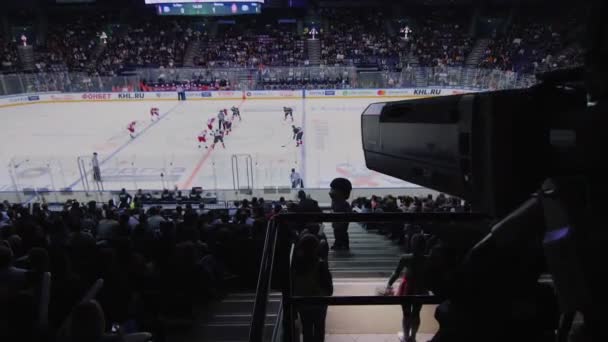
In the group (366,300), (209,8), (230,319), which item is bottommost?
(230,319)

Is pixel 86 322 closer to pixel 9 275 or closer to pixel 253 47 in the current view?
pixel 9 275

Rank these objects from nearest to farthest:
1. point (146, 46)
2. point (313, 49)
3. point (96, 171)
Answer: point (96, 171)
point (313, 49)
point (146, 46)

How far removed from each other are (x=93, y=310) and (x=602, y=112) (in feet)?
8.58

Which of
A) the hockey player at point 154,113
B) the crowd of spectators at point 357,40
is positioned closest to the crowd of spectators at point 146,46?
the crowd of spectators at point 357,40

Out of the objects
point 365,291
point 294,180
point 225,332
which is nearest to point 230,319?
point 225,332

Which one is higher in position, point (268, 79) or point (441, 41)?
point (441, 41)

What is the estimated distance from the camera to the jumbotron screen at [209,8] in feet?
115

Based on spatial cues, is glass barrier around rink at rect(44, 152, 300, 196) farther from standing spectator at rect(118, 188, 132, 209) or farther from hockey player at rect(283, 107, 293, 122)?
hockey player at rect(283, 107, 293, 122)

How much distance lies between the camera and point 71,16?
38.8 meters

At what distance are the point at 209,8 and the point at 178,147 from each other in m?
21.5

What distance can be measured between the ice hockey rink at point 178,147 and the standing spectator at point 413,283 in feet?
29.1

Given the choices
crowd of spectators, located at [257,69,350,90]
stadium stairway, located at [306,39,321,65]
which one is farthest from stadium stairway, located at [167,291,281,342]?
stadium stairway, located at [306,39,321,65]

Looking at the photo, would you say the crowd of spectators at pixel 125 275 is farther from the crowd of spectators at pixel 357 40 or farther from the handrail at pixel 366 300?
the crowd of spectators at pixel 357 40

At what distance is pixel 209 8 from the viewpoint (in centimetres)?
3541
